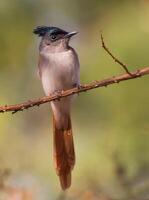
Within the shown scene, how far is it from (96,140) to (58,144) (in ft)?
2.57

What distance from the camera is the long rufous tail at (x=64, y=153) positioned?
386 centimetres

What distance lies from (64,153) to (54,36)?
2.97 feet

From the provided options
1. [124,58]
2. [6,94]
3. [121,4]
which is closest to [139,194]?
→ [124,58]

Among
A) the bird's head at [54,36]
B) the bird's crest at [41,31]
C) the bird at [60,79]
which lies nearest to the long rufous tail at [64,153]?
the bird at [60,79]

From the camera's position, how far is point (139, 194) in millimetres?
3541

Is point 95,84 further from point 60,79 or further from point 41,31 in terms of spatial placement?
point 41,31

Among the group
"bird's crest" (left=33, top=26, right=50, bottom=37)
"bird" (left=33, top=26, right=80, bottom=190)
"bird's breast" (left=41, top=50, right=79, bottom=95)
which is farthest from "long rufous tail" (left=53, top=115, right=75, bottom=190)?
"bird's crest" (left=33, top=26, right=50, bottom=37)

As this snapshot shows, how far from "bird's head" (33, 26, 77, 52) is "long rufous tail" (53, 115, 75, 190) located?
497 mm

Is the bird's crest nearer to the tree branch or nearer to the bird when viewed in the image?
the bird

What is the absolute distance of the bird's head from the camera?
14.9 feet

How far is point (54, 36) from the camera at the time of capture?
4625 mm

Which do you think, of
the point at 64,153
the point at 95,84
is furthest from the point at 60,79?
the point at 95,84

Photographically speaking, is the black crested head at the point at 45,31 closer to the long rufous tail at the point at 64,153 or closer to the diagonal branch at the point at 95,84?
the long rufous tail at the point at 64,153

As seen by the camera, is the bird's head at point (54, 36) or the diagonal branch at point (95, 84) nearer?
the diagonal branch at point (95, 84)
